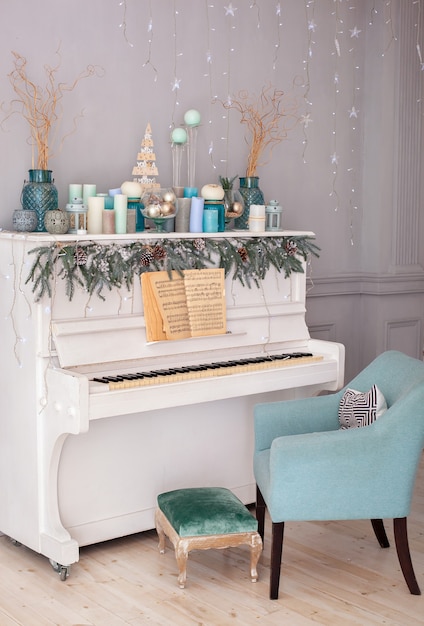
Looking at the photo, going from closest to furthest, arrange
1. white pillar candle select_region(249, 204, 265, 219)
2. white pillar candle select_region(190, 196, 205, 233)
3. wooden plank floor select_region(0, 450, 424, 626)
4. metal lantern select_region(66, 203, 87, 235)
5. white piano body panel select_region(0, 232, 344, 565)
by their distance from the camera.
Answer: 1. wooden plank floor select_region(0, 450, 424, 626)
2. white piano body panel select_region(0, 232, 344, 565)
3. metal lantern select_region(66, 203, 87, 235)
4. white pillar candle select_region(190, 196, 205, 233)
5. white pillar candle select_region(249, 204, 265, 219)

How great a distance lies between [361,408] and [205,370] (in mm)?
688

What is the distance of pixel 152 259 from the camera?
378 centimetres

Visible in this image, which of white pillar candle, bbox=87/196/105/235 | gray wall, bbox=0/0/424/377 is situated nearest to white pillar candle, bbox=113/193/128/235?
white pillar candle, bbox=87/196/105/235

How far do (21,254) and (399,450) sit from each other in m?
1.71

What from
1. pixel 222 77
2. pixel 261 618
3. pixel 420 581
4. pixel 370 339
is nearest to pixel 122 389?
pixel 261 618

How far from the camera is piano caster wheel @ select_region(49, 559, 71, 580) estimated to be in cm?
345

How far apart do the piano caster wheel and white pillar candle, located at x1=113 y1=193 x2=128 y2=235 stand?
141 centimetres

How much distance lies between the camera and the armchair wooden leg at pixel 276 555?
325 centimetres

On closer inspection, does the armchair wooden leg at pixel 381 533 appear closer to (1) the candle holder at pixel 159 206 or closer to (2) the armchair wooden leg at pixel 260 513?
→ (2) the armchair wooden leg at pixel 260 513

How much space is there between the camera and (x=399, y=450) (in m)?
3.31

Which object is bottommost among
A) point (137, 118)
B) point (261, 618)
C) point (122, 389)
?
point (261, 618)

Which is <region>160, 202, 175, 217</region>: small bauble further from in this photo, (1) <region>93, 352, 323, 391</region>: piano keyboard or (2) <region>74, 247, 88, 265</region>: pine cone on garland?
(1) <region>93, 352, 323, 391</region>: piano keyboard

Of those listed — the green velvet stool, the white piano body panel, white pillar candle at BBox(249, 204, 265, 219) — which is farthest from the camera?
white pillar candle at BBox(249, 204, 265, 219)

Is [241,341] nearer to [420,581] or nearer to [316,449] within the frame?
[316,449]
